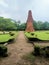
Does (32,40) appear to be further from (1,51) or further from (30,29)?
(30,29)

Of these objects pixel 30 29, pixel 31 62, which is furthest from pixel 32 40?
pixel 30 29

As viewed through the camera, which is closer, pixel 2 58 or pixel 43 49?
pixel 2 58

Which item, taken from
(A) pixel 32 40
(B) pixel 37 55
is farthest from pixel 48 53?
(A) pixel 32 40

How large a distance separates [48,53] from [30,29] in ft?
96.2

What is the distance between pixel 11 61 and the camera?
755 cm

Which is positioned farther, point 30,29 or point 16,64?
point 30,29

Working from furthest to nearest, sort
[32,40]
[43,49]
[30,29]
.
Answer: [30,29]
[32,40]
[43,49]

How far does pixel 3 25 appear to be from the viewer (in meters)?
51.1

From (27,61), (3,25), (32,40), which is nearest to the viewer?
(27,61)

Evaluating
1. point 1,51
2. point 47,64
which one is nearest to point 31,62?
point 47,64

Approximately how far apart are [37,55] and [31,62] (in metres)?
1.51

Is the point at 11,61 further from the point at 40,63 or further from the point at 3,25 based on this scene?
the point at 3,25

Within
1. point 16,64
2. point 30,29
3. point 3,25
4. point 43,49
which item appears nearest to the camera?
point 16,64

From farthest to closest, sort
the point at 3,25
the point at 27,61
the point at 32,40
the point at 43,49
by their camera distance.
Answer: the point at 3,25, the point at 32,40, the point at 43,49, the point at 27,61
